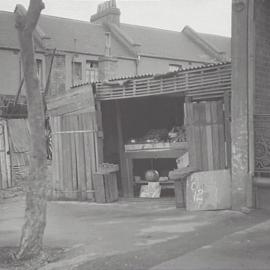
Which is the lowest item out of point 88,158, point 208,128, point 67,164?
point 67,164

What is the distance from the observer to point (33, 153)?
7.79m

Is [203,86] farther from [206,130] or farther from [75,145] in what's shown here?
[75,145]

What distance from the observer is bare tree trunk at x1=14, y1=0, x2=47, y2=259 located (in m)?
7.54

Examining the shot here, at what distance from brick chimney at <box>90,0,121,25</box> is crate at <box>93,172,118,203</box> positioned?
26852 millimetres

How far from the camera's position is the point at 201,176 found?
1127cm

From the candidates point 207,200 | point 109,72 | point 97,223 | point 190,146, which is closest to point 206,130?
point 190,146

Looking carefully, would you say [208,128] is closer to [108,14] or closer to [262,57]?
[262,57]

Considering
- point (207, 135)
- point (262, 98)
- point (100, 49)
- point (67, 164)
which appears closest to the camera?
point (262, 98)

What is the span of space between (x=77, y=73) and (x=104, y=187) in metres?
19.2

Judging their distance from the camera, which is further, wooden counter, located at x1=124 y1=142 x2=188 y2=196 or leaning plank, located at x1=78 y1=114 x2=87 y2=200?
leaning plank, located at x1=78 y1=114 x2=87 y2=200

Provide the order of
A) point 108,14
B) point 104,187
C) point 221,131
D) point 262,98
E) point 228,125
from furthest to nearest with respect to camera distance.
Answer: point 108,14, point 104,187, point 221,131, point 228,125, point 262,98

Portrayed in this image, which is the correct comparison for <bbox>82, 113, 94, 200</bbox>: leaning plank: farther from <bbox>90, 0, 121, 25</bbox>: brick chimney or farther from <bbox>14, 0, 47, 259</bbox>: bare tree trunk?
<bbox>90, 0, 121, 25</bbox>: brick chimney

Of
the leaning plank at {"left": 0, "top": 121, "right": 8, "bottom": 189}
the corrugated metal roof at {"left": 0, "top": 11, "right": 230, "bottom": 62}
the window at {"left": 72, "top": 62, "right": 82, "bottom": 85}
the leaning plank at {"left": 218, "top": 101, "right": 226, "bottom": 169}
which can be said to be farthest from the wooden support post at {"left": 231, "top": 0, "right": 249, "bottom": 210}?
the window at {"left": 72, "top": 62, "right": 82, "bottom": 85}

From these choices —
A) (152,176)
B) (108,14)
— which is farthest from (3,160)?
(108,14)
